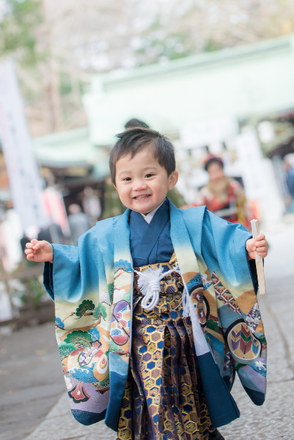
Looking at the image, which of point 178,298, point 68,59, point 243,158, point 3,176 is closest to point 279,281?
point 178,298

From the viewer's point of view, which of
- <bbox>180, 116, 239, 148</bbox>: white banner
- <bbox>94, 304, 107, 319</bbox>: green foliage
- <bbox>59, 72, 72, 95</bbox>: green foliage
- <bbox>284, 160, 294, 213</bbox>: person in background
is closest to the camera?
<bbox>94, 304, 107, 319</bbox>: green foliage

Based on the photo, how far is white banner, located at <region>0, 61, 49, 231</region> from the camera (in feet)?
22.6

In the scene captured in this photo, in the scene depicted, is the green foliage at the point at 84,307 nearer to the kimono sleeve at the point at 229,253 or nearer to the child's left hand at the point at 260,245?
the kimono sleeve at the point at 229,253

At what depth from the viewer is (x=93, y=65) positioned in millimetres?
22766

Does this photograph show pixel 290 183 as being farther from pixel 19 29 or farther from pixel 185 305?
pixel 185 305

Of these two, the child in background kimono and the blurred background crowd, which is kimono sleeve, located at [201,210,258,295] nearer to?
the child in background kimono

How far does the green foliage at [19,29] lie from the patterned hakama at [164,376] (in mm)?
9368

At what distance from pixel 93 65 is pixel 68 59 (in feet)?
7.64

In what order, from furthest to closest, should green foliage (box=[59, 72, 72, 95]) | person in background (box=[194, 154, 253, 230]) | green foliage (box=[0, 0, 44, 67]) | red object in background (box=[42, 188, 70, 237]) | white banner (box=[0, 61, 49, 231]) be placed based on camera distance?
1. green foliage (box=[59, 72, 72, 95])
2. red object in background (box=[42, 188, 70, 237])
3. green foliage (box=[0, 0, 44, 67])
4. white banner (box=[0, 61, 49, 231])
5. person in background (box=[194, 154, 253, 230])

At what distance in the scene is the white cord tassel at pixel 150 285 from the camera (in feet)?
6.15

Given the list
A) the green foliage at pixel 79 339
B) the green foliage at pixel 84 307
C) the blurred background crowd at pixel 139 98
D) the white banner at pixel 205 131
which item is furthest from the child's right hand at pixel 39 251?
the white banner at pixel 205 131

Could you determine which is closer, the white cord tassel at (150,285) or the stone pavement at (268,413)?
the white cord tassel at (150,285)

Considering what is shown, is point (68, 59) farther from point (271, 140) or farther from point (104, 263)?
point (104, 263)

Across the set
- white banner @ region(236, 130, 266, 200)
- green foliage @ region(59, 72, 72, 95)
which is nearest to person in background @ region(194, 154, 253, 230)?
white banner @ region(236, 130, 266, 200)
